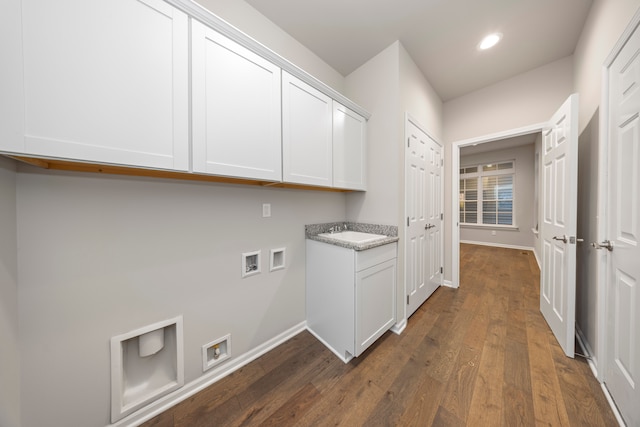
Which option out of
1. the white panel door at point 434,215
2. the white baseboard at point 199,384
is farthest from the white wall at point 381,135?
the white baseboard at point 199,384

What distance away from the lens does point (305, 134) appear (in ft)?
5.10

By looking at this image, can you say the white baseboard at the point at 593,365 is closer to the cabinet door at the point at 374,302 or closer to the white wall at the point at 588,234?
the white wall at the point at 588,234

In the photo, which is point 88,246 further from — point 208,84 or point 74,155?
point 208,84

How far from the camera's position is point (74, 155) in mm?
761

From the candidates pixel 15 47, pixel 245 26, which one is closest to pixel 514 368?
pixel 15 47

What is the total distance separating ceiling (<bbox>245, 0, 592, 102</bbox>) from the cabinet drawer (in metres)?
1.87

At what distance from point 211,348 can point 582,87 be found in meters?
3.69

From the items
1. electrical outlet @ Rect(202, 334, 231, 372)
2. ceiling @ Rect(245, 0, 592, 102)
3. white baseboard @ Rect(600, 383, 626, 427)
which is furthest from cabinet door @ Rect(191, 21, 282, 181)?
white baseboard @ Rect(600, 383, 626, 427)

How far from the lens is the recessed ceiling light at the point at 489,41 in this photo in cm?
186

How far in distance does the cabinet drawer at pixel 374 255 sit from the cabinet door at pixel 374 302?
4 cm

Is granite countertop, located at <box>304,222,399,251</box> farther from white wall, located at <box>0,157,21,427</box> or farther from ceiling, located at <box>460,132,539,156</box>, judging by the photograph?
ceiling, located at <box>460,132,539,156</box>

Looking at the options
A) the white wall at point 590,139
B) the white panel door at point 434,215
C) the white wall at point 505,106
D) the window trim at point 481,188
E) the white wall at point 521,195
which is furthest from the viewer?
the window trim at point 481,188

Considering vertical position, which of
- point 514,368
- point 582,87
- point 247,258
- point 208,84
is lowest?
point 514,368

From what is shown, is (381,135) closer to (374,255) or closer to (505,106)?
(374,255)
